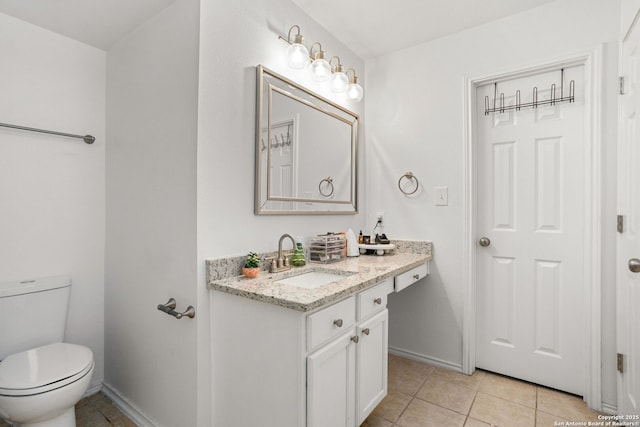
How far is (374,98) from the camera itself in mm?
2658

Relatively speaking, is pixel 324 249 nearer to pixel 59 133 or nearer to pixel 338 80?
pixel 338 80

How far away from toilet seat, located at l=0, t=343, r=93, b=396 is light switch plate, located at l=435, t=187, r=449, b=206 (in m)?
2.25

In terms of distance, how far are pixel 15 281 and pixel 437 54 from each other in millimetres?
2973

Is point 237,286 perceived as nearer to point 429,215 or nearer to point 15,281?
point 15,281

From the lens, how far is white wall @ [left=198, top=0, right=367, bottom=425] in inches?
58.3

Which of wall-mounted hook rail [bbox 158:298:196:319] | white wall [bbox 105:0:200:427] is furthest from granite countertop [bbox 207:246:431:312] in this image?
white wall [bbox 105:0:200:427]

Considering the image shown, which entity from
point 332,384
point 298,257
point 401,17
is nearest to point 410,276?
point 298,257

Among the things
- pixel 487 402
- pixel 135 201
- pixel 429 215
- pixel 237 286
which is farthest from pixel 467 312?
pixel 135 201

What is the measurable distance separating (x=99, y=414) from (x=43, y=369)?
22.2 inches

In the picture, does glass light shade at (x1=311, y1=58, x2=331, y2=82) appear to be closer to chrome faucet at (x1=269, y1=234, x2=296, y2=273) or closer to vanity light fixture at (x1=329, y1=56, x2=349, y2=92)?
vanity light fixture at (x1=329, y1=56, x2=349, y2=92)

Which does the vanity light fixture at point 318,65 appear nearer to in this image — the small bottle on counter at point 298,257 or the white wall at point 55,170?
the small bottle on counter at point 298,257

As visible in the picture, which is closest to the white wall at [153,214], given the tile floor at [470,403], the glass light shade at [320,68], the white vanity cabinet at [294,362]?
the white vanity cabinet at [294,362]

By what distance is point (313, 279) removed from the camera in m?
1.78

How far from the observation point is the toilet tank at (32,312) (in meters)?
1.59
